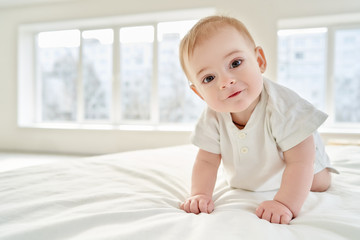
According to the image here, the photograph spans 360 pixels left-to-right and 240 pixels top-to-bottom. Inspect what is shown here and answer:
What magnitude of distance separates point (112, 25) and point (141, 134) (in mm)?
2088

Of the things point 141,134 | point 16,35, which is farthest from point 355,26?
point 16,35

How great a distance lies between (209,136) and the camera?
A: 97cm

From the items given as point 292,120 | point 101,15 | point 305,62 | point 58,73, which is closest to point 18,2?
point 58,73

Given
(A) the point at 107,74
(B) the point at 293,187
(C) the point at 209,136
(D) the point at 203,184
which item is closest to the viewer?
(B) the point at 293,187

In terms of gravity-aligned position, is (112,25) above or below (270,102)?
above

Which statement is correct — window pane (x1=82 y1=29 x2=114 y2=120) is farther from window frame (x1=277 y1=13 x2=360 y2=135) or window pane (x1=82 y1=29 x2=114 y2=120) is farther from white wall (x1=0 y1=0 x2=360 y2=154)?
window frame (x1=277 y1=13 x2=360 y2=135)

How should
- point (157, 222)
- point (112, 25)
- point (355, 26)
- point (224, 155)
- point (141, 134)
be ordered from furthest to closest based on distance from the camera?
1. point (112, 25)
2. point (141, 134)
3. point (355, 26)
4. point (224, 155)
5. point (157, 222)

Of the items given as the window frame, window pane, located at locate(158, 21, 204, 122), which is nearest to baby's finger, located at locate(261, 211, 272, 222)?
the window frame

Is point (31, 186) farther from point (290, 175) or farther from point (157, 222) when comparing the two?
point (290, 175)

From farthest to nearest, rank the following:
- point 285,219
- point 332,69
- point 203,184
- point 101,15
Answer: point 101,15 → point 332,69 → point 203,184 → point 285,219

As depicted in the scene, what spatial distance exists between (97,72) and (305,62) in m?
3.58

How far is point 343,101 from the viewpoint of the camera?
4.27 meters

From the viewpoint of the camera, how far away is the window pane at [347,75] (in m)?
4.23

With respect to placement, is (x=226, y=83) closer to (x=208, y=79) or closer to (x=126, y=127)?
(x=208, y=79)
